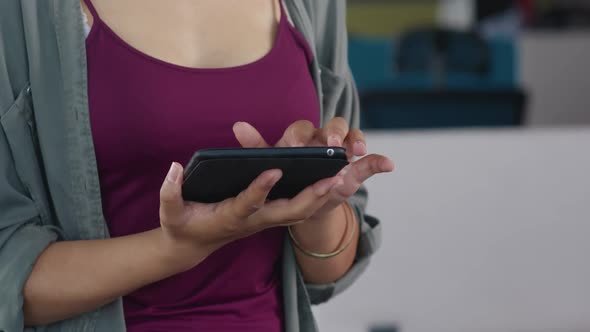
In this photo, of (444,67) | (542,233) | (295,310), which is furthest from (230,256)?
(444,67)

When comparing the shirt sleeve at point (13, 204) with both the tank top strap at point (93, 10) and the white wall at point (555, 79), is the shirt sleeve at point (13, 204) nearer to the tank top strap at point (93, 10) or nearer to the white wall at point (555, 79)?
the tank top strap at point (93, 10)

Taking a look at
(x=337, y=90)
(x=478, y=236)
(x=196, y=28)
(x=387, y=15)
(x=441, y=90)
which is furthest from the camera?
(x=387, y=15)

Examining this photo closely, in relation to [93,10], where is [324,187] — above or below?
below

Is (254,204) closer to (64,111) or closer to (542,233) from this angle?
(64,111)

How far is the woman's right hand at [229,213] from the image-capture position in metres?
0.72

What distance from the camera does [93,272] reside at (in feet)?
2.66

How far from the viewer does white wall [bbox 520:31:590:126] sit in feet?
17.0

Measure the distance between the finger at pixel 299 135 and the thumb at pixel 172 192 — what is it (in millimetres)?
118

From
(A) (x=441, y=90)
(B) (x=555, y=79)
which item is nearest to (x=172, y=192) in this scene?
(A) (x=441, y=90)

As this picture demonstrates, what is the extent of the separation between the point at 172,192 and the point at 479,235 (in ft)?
3.85

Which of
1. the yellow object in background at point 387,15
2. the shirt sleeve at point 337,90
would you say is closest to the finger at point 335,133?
the shirt sleeve at point 337,90

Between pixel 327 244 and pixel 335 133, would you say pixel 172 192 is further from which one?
pixel 327 244

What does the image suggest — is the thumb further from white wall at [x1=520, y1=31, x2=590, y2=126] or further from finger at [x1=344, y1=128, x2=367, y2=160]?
white wall at [x1=520, y1=31, x2=590, y2=126]

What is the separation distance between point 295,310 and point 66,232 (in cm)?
25
